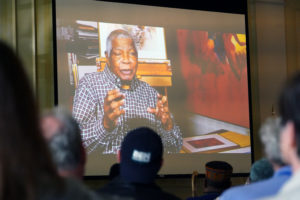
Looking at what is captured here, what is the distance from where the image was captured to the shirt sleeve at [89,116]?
472 cm

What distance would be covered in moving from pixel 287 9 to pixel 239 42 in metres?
1.29

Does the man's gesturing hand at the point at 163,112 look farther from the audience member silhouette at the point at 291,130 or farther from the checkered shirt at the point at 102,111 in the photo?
the audience member silhouette at the point at 291,130

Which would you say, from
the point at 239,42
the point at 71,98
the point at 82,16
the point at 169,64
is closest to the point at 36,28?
the point at 82,16

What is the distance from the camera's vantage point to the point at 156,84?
5.14m

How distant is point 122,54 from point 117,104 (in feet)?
1.84

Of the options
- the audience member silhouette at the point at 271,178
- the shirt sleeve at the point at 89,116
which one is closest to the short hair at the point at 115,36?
the shirt sleeve at the point at 89,116

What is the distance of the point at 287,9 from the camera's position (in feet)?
21.0

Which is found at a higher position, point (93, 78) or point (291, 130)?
point (93, 78)

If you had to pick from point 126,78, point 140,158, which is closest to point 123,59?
point 126,78

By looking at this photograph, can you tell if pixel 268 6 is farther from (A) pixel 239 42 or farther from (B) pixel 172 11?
(B) pixel 172 11

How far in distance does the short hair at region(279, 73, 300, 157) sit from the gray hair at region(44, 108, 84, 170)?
509 mm

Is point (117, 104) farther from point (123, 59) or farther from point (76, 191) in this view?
point (76, 191)

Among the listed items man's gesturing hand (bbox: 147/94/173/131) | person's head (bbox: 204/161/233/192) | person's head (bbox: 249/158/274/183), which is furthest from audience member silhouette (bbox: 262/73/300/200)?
man's gesturing hand (bbox: 147/94/173/131)

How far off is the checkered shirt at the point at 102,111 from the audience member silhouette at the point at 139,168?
3.21m
